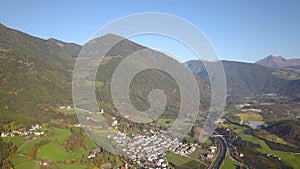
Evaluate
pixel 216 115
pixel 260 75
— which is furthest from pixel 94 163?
pixel 260 75

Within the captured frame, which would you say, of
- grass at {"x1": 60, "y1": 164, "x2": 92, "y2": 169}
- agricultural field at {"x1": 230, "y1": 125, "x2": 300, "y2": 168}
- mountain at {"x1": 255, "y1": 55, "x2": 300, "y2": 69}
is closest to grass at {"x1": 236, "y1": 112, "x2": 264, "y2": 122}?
agricultural field at {"x1": 230, "y1": 125, "x2": 300, "y2": 168}

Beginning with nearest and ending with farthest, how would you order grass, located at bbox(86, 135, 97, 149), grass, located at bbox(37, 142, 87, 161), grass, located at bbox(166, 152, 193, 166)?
grass, located at bbox(37, 142, 87, 161), grass, located at bbox(166, 152, 193, 166), grass, located at bbox(86, 135, 97, 149)

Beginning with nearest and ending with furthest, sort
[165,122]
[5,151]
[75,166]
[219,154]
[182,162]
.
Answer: [75,166] < [5,151] < [182,162] < [219,154] < [165,122]

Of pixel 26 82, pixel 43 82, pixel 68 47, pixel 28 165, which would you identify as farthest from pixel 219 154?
pixel 68 47

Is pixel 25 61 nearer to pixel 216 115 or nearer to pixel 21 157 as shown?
pixel 21 157

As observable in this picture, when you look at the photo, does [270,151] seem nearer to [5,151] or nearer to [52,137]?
[52,137]

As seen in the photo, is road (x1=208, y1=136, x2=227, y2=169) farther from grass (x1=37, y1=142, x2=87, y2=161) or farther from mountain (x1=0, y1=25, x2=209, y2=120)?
grass (x1=37, y1=142, x2=87, y2=161)
